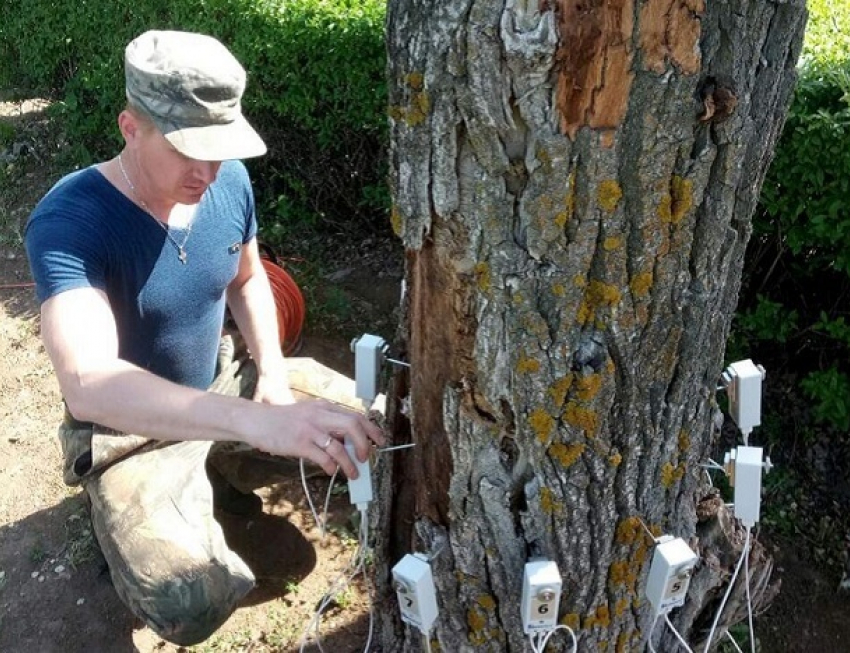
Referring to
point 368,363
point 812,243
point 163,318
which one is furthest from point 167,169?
point 812,243

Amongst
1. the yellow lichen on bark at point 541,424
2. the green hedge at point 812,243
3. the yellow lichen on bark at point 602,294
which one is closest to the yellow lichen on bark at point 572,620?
the yellow lichen on bark at point 541,424

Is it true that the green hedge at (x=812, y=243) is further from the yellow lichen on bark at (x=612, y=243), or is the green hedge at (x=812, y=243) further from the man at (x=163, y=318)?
the man at (x=163, y=318)

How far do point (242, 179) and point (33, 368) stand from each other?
2.17m

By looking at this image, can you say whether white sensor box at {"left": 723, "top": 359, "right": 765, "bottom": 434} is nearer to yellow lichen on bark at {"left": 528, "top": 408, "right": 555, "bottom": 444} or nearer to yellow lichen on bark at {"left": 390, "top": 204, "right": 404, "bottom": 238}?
yellow lichen on bark at {"left": 528, "top": 408, "right": 555, "bottom": 444}

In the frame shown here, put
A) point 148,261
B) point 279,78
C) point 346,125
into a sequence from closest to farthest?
point 148,261 < point 279,78 < point 346,125

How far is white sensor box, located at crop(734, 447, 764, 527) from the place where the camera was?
1.78 metres

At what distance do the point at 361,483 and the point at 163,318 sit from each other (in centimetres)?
113

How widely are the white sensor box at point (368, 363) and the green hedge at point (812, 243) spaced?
1783mm

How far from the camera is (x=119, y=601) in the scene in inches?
123

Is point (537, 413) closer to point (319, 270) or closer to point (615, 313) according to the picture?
point (615, 313)

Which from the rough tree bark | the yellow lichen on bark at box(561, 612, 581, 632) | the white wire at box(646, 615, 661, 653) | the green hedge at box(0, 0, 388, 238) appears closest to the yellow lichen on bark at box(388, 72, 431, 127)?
the rough tree bark

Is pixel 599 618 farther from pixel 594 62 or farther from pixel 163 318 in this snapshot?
pixel 163 318

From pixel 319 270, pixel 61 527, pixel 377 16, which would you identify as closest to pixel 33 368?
pixel 61 527

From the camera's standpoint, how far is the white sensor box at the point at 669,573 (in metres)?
1.78
